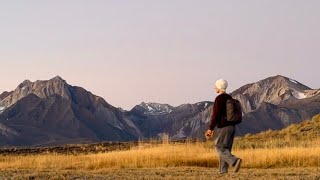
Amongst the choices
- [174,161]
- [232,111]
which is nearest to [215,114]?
[232,111]

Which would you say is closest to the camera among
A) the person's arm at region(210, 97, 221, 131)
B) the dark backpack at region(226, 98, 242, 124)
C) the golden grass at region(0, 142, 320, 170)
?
the person's arm at region(210, 97, 221, 131)

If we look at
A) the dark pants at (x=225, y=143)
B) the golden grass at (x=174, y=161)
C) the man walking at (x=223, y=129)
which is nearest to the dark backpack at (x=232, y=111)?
the man walking at (x=223, y=129)

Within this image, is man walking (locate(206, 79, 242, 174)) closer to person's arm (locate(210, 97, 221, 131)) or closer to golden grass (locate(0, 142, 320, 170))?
person's arm (locate(210, 97, 221, 131))

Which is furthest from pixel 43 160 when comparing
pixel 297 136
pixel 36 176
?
pixel 297 136

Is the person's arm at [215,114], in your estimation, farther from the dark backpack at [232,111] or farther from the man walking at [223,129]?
the dark backpack at [232,111]

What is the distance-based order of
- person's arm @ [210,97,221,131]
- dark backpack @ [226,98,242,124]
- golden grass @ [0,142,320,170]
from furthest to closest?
golden grass @ [0,142,320,170], dark backpack @ [226,98,242,124], person's arm @ [210,97,221,131]

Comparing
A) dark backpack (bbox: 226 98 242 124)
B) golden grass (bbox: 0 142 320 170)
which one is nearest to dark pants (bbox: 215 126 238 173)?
dark backpack (bbox: 226 98 242 124)

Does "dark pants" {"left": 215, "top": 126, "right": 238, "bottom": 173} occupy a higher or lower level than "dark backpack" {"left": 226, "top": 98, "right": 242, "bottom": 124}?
lower

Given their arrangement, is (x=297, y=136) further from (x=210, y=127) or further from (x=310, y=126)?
(x=210, y=127)

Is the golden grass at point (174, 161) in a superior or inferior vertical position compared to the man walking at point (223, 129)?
inferior

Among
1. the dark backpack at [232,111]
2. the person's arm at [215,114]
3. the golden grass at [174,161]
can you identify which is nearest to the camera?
the person's arm at [215,114]

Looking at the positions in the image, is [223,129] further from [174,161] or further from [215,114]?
[174,161]

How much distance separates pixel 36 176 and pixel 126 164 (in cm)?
637

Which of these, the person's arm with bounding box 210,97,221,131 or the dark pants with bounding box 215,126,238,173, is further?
the dark pants with bounding box 215,126,238,173
